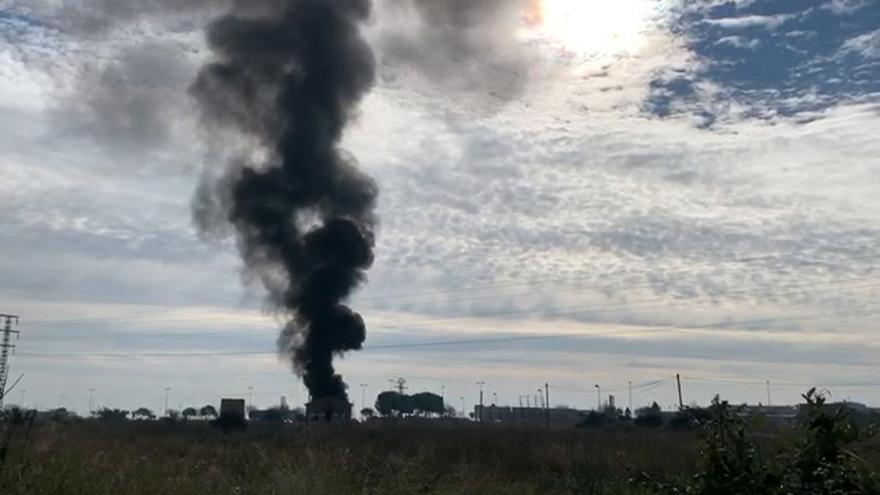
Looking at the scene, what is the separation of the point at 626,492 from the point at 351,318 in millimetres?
46936

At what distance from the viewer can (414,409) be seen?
97.3 meters

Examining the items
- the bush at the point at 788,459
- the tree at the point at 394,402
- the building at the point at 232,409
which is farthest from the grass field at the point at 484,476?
the tree at the point at 394,402

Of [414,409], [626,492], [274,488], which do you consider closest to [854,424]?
[626,492]

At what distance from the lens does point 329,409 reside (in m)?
58.0

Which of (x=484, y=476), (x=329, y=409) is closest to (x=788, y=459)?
(x=484, y=476)

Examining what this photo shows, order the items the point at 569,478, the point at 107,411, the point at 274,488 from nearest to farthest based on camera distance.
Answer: the point at 274,488 → the point at 569,478 → the point at 107,411

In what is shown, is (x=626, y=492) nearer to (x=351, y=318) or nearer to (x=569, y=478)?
(x=569, y=478)

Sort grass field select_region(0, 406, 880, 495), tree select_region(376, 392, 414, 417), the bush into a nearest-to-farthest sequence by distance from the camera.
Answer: the bush → grass field select_region(0, 406, 880, 495) → tree select_region(376, 392, 414, 417)

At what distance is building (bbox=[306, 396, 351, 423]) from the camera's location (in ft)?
188

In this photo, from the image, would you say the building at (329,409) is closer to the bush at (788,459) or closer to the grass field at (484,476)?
the grass field at (484,476)

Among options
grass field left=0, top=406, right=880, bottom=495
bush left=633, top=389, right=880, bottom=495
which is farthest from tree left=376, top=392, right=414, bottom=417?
bush left=633, top=389, right=880, bottom=495

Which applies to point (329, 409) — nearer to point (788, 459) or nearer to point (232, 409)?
point (232, 409)

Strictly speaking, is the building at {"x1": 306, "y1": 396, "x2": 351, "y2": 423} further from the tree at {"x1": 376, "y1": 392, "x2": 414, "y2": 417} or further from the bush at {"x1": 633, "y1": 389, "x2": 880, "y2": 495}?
the bush at {"x1": 633, "y1": 389, "x2": 880, "y2": 495}

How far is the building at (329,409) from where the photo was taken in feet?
188
